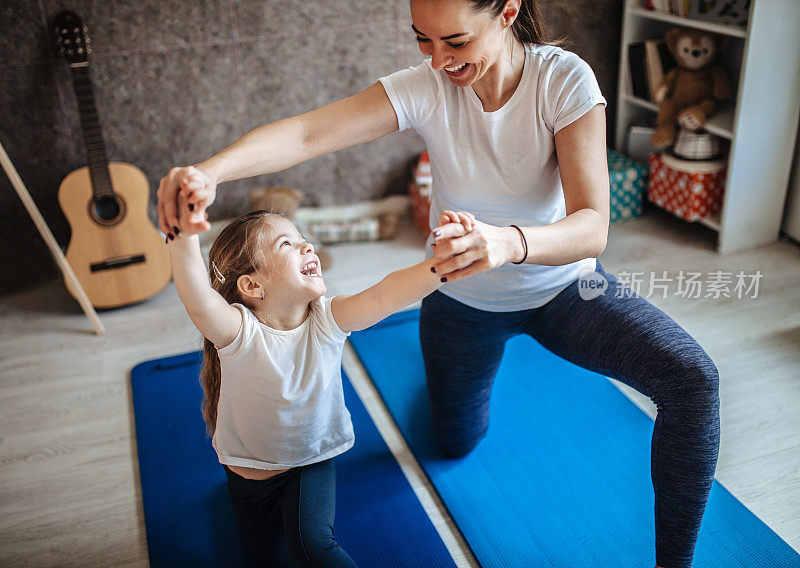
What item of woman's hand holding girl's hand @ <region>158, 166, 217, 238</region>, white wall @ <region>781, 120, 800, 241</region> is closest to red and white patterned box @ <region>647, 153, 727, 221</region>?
white wall @ <region>781, 120, 800, 241</region>

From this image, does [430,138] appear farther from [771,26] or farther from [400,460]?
[771,26]

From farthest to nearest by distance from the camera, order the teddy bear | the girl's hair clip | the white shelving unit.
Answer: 1. the teddy bear
2. the white shelving unit
3. the girl's hair clip

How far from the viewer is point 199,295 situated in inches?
48.5

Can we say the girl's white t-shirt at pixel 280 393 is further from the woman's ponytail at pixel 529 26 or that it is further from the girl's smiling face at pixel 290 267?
the woman's ponytail at pixel 529 26

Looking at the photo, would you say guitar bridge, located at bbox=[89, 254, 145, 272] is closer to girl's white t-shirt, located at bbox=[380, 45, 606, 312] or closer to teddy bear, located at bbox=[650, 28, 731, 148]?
girl's white t-shirt, located at bbox=[380, 45, 606, 312]

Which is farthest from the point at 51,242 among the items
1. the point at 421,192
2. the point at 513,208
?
the point at 513,208

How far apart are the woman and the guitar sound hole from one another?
1455 mm

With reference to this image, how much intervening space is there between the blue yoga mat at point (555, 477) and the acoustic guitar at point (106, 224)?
38.9 inches

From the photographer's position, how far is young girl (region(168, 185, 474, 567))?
137cm

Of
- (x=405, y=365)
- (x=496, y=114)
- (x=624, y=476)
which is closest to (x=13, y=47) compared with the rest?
(x=405, y=365)

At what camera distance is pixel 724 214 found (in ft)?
9.20

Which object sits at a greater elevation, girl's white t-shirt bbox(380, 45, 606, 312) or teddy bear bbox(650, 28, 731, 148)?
girl's white t-shirt bbox(380, 45, 606, 312)

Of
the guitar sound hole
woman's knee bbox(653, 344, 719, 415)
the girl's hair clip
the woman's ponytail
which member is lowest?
the guitar sound hole

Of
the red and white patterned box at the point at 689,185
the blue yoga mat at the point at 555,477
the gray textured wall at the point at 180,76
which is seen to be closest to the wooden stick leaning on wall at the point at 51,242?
the gray textured wall at the point at 180,76
